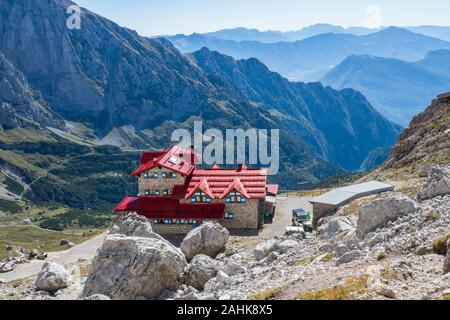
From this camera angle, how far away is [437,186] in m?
50.6

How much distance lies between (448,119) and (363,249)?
7727 centimetres

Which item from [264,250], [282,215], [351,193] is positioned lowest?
[282,215]

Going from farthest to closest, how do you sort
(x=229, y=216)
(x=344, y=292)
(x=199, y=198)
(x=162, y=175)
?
(x=162, y=175) < (x=199, y=198) < (x=229, y=216) < (x=344, y=292)

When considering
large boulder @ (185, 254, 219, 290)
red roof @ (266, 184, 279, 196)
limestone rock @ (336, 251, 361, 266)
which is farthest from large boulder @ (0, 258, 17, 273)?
limestone rock @ (336, 251, 361, 266)

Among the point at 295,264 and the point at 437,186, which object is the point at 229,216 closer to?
the point at 295,264

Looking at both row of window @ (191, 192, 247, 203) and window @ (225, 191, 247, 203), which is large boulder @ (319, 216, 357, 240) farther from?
row of window @ (191, 192, 247, 203)

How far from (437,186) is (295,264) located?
60.1ft

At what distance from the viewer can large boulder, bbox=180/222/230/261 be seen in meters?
64.2

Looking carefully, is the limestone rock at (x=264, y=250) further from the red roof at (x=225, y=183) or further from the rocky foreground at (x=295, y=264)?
the red roof at (x=225, y=183)

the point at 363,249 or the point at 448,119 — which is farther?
the point at 448,119

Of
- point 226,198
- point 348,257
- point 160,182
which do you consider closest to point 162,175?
point 160,182

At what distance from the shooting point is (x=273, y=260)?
169ft
